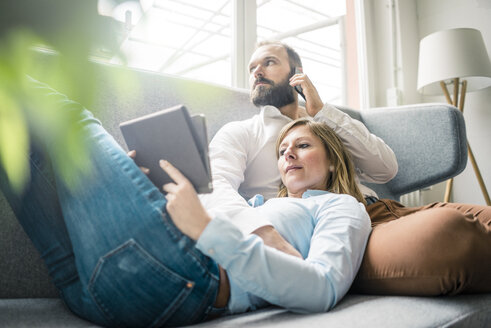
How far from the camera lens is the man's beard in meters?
1.61

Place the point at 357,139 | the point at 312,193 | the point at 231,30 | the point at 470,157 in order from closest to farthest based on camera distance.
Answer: the point at 312,193
the point at 357,139
the point at 231,30
the point at 470,157

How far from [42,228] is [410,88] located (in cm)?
286

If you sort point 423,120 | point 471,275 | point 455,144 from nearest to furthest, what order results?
point 471,275
point 455,144
point 423,120

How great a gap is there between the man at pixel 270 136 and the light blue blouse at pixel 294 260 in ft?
1.06

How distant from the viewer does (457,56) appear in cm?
234

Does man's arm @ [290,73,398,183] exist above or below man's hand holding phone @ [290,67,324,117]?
below

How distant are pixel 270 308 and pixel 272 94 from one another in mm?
1024

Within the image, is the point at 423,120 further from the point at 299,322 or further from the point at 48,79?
the point at 48,79

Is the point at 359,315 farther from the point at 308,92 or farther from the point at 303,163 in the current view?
the point at 308,92

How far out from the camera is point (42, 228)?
706 mm

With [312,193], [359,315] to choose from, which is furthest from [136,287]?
[312,193]

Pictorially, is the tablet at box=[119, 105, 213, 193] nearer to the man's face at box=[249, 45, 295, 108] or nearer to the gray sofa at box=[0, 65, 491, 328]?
the gray sofa at box=[0, 65, 491, 328]

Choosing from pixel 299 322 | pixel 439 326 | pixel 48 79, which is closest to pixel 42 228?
pixel 299 322

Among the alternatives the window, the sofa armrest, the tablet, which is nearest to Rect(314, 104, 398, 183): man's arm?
the sofa armrest
